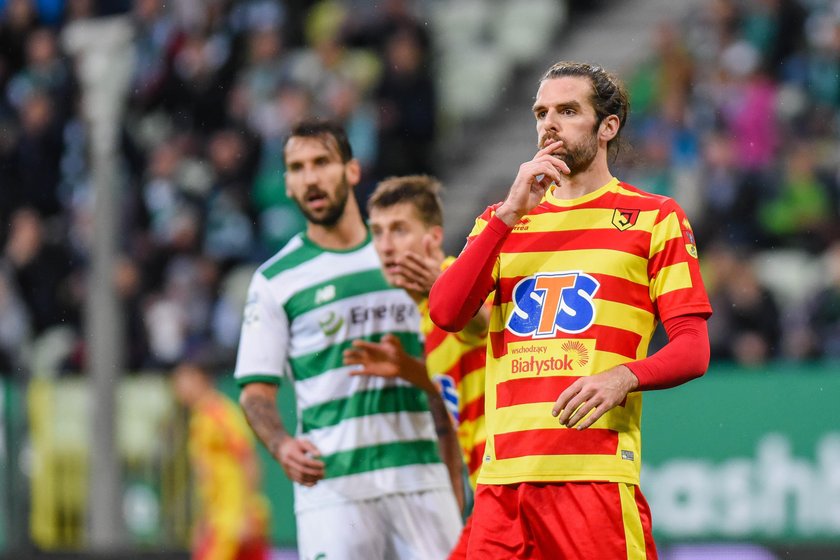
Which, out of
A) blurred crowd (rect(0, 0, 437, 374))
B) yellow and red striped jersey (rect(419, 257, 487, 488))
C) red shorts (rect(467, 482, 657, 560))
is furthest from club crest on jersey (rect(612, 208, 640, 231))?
blurred crowd (rect(0, 0, 437, 374))

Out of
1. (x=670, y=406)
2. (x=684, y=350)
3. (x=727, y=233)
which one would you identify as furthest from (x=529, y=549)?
(x=727, y=233)

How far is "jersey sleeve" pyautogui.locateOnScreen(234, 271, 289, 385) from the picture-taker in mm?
6656

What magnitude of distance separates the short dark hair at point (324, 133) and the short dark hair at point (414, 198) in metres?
0.26

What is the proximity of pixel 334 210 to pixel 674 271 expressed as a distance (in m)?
2.25

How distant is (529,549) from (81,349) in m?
10.4

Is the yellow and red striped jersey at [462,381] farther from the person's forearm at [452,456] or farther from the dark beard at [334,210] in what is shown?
the dark beard at [334,210]

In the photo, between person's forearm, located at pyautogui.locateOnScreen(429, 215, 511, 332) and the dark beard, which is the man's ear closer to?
person's forearm, located at pyautogui.locateOnScreen(429, 215, 511, 332)

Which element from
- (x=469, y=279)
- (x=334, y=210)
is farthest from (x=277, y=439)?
(x=469, y=279)

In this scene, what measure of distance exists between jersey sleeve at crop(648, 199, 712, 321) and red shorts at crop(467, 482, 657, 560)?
59cm

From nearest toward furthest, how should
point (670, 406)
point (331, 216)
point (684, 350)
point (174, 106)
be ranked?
point (684, 350)
point (331, 216)
point (670, 406)
point (174, 106)

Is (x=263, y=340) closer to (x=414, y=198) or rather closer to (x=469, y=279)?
(x=414, y=198)

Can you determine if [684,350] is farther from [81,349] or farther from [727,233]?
[81,349]

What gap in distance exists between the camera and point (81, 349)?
575 inches

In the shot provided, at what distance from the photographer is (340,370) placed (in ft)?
21.8
